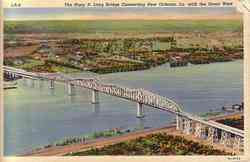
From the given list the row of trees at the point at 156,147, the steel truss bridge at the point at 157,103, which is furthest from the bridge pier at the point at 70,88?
the row of trees at the point at 156,147

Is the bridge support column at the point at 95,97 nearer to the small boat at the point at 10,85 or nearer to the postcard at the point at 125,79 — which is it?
the postcard at the point at 125,79

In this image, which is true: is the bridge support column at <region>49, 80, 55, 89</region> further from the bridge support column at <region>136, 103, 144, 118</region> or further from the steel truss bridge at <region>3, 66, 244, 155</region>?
the bridge support column at <region>136, 103, 144, 118</region>

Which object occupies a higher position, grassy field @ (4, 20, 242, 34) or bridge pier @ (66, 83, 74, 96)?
grassy field @ (4, 20, 242, 34)

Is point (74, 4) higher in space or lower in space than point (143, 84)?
higher

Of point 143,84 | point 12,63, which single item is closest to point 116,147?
point 143,84

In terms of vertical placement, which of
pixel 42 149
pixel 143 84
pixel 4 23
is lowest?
pixel 42 149

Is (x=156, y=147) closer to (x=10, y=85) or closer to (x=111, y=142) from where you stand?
(x=111, y=142)

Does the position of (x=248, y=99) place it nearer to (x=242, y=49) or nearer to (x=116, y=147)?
(x=242, y=49)

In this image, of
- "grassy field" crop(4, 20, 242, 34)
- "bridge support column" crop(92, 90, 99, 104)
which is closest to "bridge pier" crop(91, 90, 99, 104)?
"bridge support column" crop(92, 90, 99, 104)
